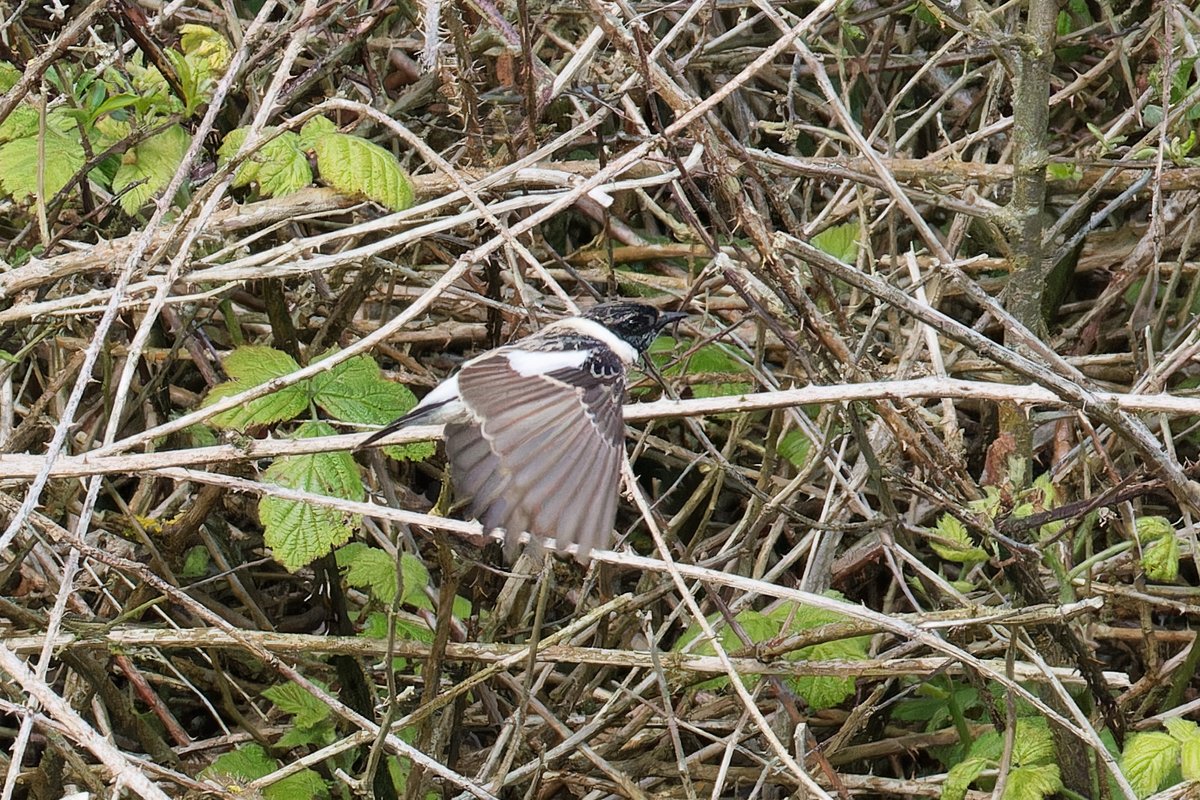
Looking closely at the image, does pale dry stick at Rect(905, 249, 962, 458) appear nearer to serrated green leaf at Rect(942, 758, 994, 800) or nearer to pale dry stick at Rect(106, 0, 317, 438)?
serrated green leaf at Rect(942, 758, 994, 800)

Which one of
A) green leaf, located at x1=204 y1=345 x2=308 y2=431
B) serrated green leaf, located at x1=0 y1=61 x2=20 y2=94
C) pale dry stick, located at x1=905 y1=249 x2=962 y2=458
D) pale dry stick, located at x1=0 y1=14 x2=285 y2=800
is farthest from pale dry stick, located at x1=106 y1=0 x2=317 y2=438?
pale dry stick, located at x1=905 y1=249 x2=962 y2=458

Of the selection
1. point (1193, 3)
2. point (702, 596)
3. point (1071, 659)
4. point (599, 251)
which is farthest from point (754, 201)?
point (1193, 3)

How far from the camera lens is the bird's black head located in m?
3.38

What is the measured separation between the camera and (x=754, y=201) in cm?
374

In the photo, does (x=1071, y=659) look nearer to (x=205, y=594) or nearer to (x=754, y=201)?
(x=754, y=201)

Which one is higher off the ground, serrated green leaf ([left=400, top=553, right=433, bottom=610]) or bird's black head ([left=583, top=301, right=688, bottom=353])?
Result: bird's black head ([left=583, top=301, right=688, bottom=353])

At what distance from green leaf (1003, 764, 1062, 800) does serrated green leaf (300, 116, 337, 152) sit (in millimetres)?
1994

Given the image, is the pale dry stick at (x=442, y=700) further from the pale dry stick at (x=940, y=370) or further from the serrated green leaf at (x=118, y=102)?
the serrated green leaf at (x=118, y=102)

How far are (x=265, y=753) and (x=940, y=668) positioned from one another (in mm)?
1701

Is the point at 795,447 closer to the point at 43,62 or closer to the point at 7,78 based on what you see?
the point at 43,62

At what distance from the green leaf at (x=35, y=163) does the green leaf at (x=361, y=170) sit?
0.59m

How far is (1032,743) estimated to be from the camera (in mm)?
2867

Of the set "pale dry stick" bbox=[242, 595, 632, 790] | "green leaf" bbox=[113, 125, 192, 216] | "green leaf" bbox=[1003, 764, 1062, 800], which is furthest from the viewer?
"green leaf" bbox=[113, 125, 192, 216]

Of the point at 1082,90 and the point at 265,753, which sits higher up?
the point at 1082,90
